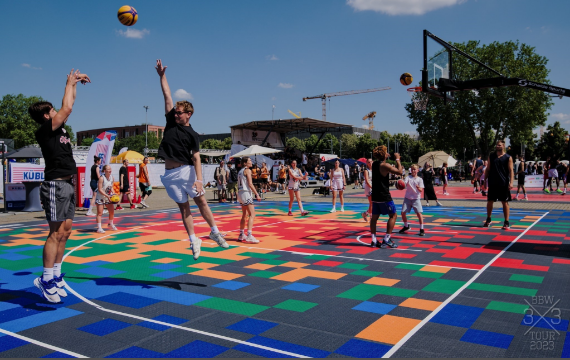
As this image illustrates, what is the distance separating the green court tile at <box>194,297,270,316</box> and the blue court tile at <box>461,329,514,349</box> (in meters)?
1.89

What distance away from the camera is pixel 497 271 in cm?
564

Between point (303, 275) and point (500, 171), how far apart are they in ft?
20.8

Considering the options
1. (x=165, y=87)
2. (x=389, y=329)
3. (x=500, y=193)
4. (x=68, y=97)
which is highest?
(x=165, y=87)

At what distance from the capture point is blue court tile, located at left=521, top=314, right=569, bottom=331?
11.8 ft

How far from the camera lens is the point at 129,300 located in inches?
177

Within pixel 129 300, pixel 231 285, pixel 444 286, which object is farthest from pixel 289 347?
pixel 444 286

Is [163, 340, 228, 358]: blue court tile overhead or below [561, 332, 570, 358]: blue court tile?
overhead

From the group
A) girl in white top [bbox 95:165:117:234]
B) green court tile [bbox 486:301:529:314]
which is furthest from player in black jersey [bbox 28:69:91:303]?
girl in white top [bbox 95:165:117:234]

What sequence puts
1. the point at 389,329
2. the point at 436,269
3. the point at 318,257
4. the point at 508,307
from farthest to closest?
the point at 318,257 < the point at 436,269 < the point at 508,307 < the point at 389,329

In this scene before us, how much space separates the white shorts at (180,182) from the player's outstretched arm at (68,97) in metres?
1.25

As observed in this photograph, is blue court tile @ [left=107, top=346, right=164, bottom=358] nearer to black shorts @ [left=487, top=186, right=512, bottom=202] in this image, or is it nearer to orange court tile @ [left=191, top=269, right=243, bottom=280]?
orange court tile @ [left=191, top=269, right=243, bottom=280]

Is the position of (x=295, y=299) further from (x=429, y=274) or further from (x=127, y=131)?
(x=127, y=131)

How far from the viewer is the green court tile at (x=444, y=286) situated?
4.80m

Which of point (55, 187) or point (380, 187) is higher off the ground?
point (55, 187)
